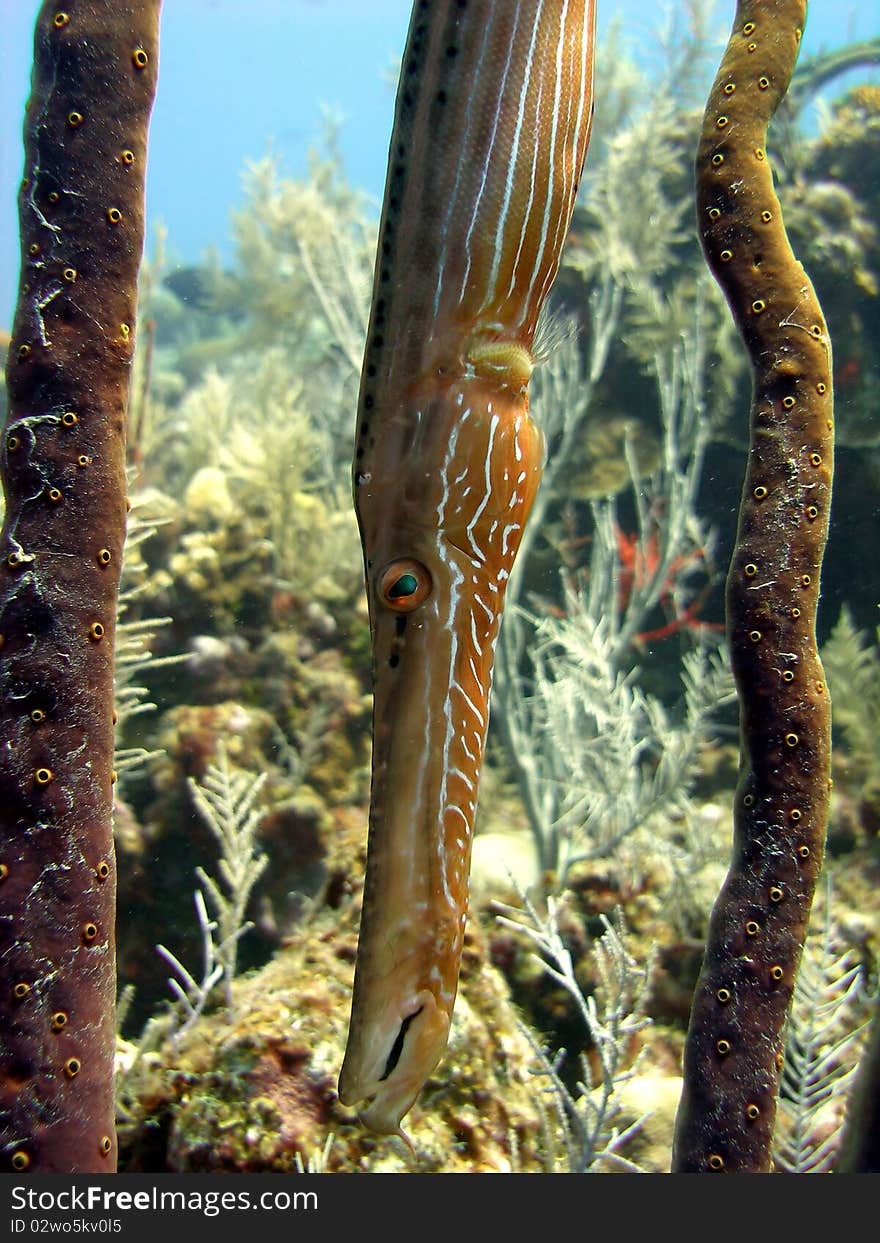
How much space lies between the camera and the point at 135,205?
84.3 inches

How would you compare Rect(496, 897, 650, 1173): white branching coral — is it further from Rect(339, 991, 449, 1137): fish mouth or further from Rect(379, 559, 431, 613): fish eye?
Rect(379, 559, 431, 613): fish eye

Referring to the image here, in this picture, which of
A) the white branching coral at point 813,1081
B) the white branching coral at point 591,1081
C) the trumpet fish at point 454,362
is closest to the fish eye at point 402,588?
the trumpet fish at point 454,362

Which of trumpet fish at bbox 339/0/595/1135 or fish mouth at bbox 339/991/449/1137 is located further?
trumpet fish at bbox 339/0/595/1135

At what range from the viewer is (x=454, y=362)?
210 cm

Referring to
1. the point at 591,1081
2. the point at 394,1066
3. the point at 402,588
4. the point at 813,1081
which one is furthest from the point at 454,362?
the point at 813,1081

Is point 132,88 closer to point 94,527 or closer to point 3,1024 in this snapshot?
point 94,527

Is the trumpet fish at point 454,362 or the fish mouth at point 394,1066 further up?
the trumpet fish at point 454,362

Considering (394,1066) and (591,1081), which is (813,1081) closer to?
(591,1081)

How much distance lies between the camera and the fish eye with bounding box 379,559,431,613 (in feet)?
6.55

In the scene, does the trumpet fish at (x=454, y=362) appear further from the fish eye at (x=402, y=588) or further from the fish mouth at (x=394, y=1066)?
the fish mouth at (x=394, y=1066)

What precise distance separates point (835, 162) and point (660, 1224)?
10955mm

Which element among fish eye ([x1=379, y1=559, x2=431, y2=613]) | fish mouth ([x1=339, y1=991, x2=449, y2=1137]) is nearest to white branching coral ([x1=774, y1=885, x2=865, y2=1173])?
fish mouth ([x1=339, y1=991, x2=449, y2=1137])

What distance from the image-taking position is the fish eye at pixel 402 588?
2.00 meters

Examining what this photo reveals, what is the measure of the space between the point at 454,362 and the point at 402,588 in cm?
63
